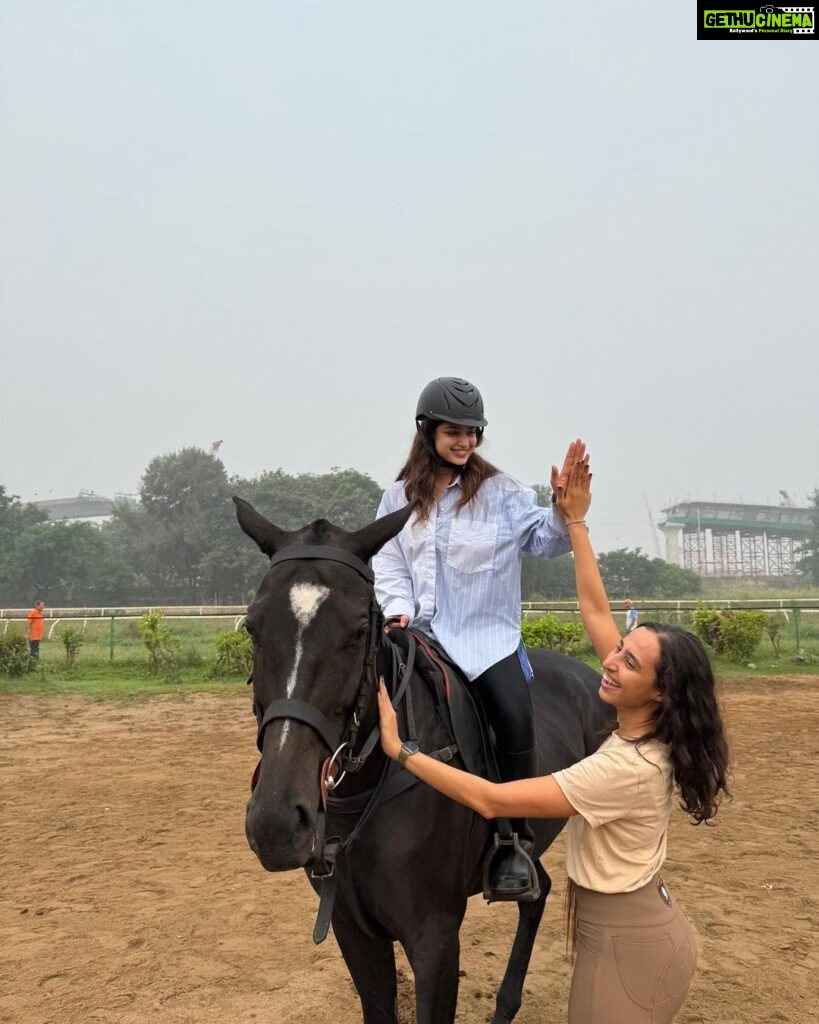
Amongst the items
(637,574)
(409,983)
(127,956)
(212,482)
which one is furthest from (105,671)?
(637,574)

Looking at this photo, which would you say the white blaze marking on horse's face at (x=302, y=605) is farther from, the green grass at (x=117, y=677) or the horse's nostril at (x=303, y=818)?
the green grass at (x=117, y=677)

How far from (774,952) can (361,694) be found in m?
3.70

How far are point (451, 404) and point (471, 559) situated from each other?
0.62 metres

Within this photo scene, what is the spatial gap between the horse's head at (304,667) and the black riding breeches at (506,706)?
2.56 ft

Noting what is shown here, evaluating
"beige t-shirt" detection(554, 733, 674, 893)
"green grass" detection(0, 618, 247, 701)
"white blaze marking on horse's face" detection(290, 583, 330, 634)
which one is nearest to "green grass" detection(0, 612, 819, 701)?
"green grass" detection(0, 618, 247, 701)

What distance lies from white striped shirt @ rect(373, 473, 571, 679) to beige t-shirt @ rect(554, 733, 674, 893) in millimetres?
862

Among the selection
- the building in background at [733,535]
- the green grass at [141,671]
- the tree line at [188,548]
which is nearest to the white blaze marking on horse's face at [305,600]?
the green grass at [141,671]

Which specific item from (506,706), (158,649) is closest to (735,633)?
(158,649)

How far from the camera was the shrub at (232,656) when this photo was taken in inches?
659

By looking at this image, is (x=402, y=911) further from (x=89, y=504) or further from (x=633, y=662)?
(x=89, y=504)

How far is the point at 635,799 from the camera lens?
206 centimetres

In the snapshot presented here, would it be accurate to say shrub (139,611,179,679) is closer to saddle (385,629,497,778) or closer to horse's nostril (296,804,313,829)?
saddle (385,629,497,778)

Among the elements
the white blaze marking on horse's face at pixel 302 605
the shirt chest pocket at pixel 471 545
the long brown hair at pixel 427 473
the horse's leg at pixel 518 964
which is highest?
the long brown hair at pixel 427 473

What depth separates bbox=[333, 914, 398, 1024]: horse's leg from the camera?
9.10ft
